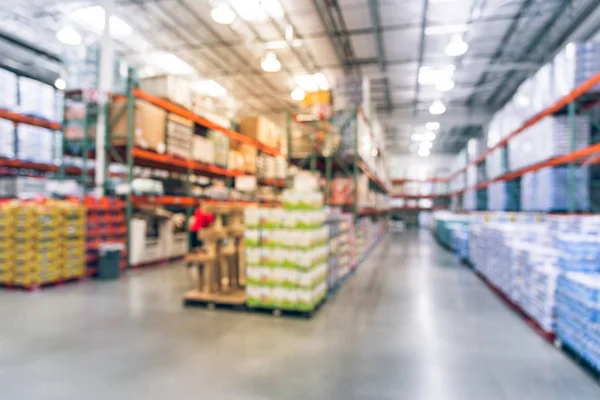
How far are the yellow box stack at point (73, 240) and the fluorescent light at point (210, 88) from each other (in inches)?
377

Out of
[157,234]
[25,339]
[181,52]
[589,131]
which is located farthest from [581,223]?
[181,52]

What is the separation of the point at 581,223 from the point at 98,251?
7.44 metres

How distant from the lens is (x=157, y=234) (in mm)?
8758

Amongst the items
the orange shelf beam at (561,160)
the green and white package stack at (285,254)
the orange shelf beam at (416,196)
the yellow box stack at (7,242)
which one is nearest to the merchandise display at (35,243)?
the yellow box stack at (7,242)

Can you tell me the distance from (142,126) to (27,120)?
2.41m

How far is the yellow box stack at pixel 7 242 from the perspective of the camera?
5.85 metres

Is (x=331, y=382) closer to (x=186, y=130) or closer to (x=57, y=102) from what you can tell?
(x=186, y=130)

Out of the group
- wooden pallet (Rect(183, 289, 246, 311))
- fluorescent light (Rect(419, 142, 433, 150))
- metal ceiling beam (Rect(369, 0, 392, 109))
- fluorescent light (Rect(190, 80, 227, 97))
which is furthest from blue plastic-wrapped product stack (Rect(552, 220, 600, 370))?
fluorescent light (Rect(419, 142, 433, 150))

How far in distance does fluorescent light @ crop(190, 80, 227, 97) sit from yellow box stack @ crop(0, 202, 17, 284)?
10.1 meters

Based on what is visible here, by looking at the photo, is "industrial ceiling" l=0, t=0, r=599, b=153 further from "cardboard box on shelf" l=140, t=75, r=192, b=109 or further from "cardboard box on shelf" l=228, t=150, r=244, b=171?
"cardboard box on shelf" l=228, t=150, r=244, b=171

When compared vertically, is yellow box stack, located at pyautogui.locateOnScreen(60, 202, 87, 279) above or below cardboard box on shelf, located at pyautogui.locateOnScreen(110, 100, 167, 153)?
below

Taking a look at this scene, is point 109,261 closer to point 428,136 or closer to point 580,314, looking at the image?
point 580,314

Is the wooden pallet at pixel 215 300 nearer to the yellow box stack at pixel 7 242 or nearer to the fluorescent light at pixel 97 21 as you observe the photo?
the yellow box stack at pixel 7 242

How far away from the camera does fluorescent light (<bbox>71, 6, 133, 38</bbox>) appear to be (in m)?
9.80
